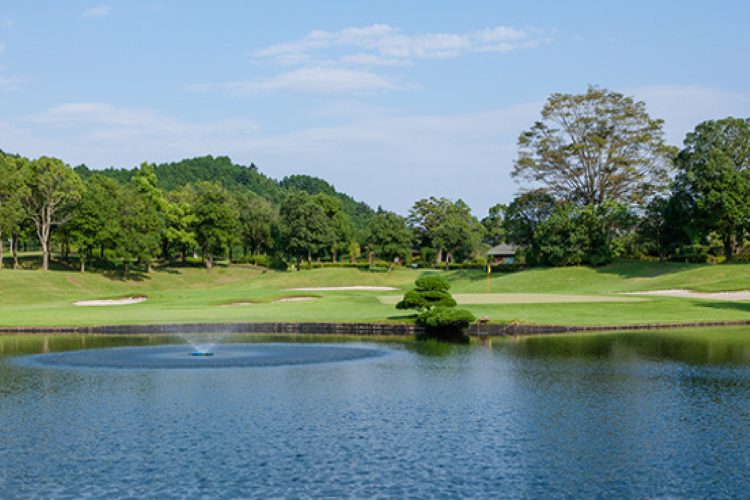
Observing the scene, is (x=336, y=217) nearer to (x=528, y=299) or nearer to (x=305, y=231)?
(x=305, y=231)

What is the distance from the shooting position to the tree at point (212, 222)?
104500mm

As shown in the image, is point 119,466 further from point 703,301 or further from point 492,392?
point 703,301

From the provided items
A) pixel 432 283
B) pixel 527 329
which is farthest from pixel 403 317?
pixel 527 329

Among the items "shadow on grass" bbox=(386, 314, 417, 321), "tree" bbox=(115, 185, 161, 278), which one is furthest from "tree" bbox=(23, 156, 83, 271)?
"shadow on grass" bbox=(386, 314, 417, 321)

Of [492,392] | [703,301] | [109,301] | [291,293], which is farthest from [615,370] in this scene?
[109,301]

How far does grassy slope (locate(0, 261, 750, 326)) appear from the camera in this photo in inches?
1784

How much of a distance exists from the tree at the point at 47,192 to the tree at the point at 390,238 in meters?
42.1

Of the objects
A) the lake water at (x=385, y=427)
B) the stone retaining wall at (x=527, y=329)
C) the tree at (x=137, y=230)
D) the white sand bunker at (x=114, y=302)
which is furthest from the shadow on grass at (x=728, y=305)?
the tree at (x=137, y=230)

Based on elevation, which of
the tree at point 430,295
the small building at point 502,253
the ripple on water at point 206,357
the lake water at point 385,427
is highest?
the small building at point 502,253

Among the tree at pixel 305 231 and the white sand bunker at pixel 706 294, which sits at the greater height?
the tree at pixel 305 231

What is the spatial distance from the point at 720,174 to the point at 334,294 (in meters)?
41.3

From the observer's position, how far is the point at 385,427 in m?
19.1

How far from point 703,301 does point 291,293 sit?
3347 cm

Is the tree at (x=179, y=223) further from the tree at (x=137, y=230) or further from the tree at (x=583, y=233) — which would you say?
the tree at (x=583, y=233)
